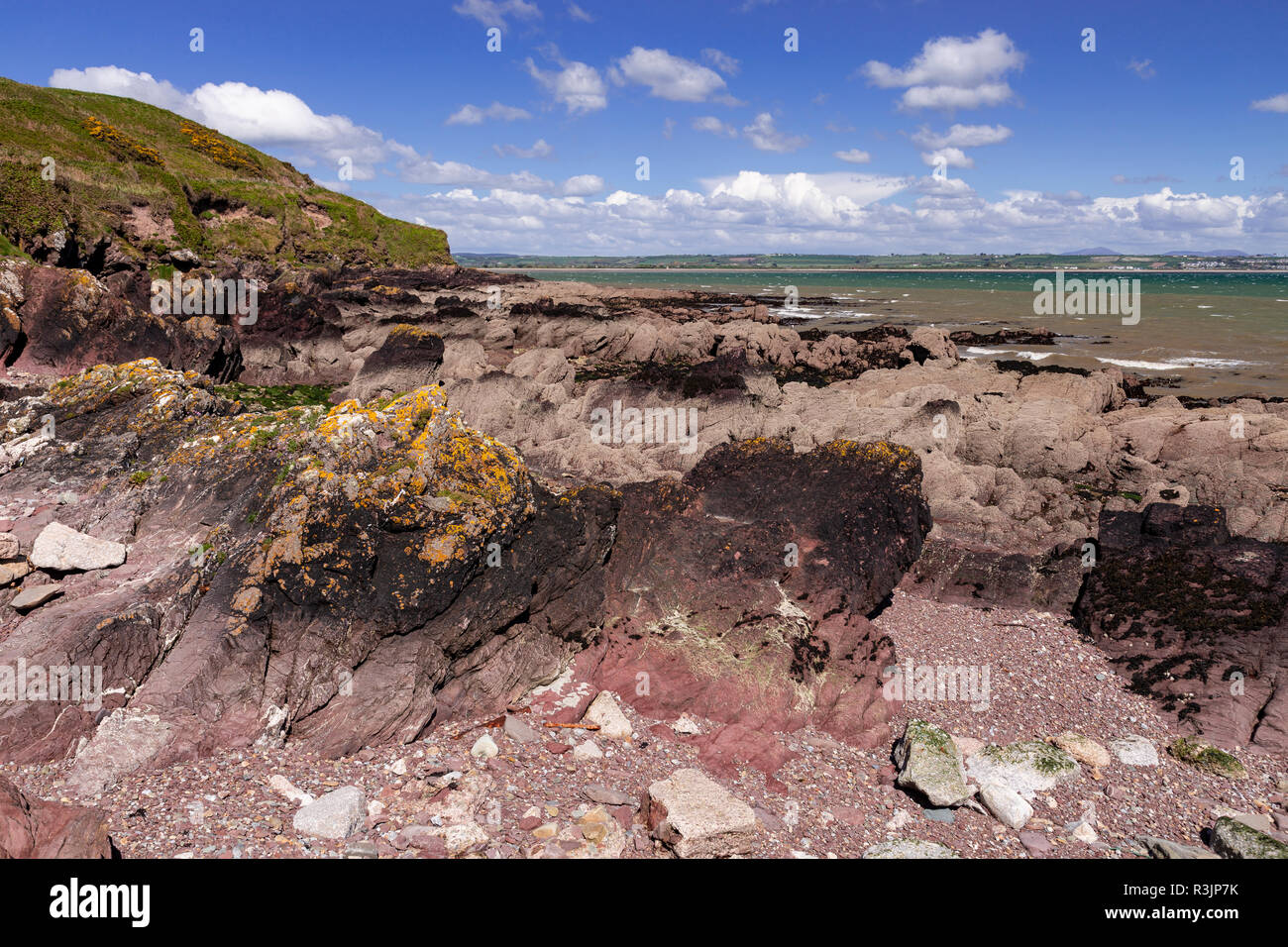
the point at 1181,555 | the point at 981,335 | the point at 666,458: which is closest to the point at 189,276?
the point at 666,458

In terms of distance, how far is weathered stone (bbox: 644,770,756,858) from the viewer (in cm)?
632

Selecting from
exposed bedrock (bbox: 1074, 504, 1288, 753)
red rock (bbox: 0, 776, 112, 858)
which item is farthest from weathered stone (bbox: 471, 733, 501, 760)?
exposed bedrock (bbox: 1074, 504, 1288, 753)

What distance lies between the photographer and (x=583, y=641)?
9531 mm

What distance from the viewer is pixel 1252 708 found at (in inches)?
375

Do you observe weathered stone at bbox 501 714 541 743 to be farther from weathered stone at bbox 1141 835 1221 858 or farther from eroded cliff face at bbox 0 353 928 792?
weathered stone at bbox 1141 835 1221 858

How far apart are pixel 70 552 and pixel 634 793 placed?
289 inches

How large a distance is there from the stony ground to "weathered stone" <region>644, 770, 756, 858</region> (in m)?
0.22

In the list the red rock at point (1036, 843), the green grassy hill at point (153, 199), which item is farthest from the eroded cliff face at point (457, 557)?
the green grassy hill at point (153, 199)

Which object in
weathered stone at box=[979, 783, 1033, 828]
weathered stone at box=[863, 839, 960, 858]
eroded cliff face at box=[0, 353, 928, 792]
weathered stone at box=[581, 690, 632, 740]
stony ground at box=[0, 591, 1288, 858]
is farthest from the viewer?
weathered stone at box=[581, 690, 632, 740]

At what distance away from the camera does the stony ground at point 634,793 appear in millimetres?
6074

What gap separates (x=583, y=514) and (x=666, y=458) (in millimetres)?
9135

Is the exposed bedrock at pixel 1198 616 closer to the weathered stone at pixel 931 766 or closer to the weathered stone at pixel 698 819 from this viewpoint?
the weathered stone at pixel 931 766

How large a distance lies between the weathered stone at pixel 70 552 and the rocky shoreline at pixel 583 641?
29 millimetres

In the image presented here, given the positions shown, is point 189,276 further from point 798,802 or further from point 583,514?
point 798,802
